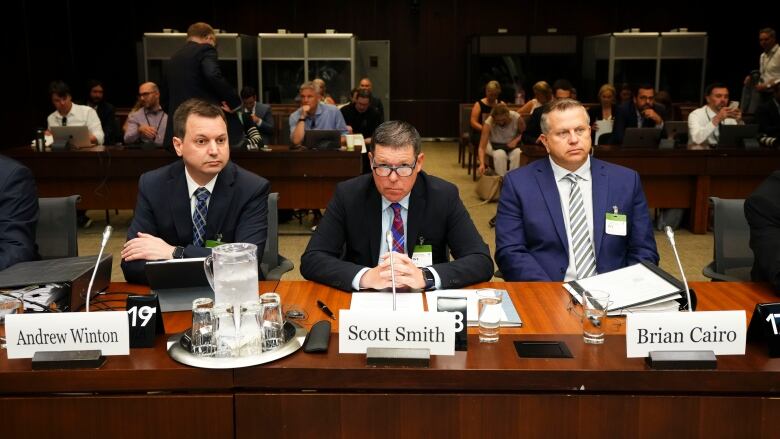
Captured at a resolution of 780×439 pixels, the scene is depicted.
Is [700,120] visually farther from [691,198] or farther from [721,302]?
[721,302]

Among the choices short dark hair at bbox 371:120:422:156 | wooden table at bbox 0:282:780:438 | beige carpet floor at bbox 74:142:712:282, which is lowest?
beige carpet floor at bbox 74:142:712:282

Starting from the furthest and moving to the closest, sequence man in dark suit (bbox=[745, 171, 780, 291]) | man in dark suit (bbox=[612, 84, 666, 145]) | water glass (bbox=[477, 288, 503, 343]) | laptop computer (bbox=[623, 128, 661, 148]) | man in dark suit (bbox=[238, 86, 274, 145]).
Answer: man in dark suit (bbox=[612, 84, 666, 145]) < man in dark suit (bbox=[238, 86, 274, 145]) < laptop computer (bbox=[623, 128, 661, 148]) < man in dark suit (bbox=[745, 171, 780, 291]) < water glass (bbox=[477, 288, 503, 343])

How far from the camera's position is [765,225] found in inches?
106

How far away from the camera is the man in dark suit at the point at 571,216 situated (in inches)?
115

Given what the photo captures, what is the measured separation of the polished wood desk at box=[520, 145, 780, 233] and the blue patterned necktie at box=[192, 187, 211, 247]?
14.2 feet

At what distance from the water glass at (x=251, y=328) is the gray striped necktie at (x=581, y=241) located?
61.6 inches

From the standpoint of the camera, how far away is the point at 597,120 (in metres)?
8.50

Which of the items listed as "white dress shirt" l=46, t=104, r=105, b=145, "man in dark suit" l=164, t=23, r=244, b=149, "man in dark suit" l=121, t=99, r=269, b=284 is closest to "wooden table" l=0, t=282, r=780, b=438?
"man in dark suit" l=121, t=99, r=269, b=284

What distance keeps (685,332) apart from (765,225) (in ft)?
3.86

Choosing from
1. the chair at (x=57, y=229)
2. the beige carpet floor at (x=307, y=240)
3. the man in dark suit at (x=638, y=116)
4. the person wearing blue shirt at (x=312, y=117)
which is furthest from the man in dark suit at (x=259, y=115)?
the chair at (x=57, y=229)

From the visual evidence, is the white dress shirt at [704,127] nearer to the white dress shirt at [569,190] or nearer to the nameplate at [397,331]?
the white dress shirt at [569,190]

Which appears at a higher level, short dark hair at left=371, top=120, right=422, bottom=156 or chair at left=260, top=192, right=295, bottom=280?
short dark hair at left=371, top=120, right=422, bottom=156

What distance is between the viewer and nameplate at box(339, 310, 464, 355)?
5.87ft

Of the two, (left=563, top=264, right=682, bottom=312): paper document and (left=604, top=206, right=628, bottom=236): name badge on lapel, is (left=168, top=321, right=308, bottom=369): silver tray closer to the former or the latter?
(left=563, top=264, right=682, bottom=312): paper document
